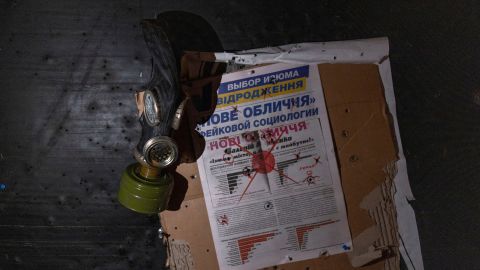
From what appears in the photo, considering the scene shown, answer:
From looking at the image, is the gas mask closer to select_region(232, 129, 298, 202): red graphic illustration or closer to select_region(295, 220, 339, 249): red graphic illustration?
select_region(232, 129, 298, 202): red graphic illustration

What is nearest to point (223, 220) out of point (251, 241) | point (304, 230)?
point (251, 241)

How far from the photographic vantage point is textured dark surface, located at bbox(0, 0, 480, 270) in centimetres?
96

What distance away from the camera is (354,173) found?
97cm

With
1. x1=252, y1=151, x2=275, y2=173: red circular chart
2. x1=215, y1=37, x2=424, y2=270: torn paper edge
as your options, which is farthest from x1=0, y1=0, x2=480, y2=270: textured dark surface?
x1=252, y1=151, x2=275, y2=173: red circular chart

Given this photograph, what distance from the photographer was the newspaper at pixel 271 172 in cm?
95

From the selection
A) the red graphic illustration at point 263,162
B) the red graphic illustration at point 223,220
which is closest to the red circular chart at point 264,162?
the red graphic illustration at point 263,162

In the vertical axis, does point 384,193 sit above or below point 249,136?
below

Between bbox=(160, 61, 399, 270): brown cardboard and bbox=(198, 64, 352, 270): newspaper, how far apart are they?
21 mm

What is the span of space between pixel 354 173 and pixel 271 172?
0.66 feet

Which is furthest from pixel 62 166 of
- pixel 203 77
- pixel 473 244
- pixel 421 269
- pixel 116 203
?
pixel 473 244

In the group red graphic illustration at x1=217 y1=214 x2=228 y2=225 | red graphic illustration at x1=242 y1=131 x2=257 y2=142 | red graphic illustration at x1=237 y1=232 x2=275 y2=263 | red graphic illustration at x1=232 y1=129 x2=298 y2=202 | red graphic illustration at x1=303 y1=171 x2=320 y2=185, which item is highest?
red graphic illustration at x1=242 y1=131 x2=257 y2=142

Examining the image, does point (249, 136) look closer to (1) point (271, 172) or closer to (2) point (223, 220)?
(1) point (271, 172)

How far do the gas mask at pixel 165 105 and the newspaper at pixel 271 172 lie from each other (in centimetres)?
5

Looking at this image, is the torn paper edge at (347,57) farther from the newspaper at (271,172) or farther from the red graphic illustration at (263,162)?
the red graphic illustration at (263,162)
